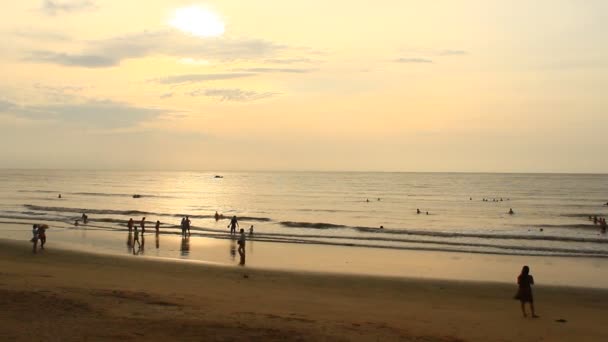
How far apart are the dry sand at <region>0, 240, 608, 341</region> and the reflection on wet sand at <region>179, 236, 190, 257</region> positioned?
16.4 feet

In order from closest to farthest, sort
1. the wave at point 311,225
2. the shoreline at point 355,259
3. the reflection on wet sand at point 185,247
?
1. the shoreline at point 355,259
2. the reflection on wet sand at point 185,247
3. the wave at point 311,225

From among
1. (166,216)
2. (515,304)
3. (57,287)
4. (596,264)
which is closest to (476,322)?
(515,304)

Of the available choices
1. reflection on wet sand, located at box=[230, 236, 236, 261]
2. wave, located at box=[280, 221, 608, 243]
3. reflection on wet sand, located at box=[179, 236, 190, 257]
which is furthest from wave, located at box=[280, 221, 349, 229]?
reflection on wet sand, located at box=[179, 236, 190, 257]

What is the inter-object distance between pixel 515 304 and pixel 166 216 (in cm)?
4542

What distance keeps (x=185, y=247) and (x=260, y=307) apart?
657 inches

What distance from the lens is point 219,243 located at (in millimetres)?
32406

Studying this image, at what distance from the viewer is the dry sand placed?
11.1 meters

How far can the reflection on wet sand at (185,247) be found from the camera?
1086 inches

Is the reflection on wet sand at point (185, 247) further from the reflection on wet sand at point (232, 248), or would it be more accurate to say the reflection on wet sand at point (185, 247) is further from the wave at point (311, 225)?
the wave at point (311, 225)

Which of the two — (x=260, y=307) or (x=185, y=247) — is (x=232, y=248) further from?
(x=260, y=307)

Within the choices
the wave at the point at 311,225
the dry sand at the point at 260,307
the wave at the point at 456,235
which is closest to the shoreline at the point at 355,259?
the dry sand at the point at 260,307

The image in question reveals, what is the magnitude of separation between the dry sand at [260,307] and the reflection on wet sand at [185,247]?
16.4 feet

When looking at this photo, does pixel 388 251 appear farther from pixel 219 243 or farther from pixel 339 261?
pixel 219 243

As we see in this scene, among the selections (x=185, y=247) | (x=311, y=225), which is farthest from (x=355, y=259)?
(x=311, y=225)
